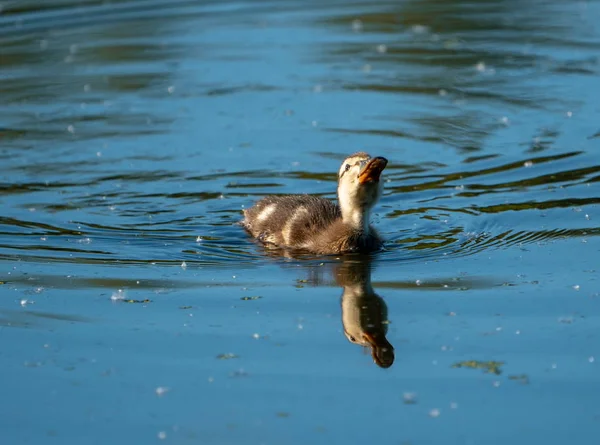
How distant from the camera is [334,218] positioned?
9.29 meters

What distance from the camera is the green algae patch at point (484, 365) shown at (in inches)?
246

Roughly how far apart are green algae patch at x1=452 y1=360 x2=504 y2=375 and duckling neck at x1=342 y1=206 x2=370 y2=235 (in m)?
2.72

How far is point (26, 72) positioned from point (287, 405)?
11223 millimetres

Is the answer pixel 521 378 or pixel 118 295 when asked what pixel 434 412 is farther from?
pixel 118 295

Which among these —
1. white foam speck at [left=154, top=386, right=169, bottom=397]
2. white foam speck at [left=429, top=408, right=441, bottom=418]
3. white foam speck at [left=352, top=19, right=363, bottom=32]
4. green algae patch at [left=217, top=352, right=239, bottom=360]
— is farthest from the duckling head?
white foam speck at [left=352, top=19, right=363, bottom=32]

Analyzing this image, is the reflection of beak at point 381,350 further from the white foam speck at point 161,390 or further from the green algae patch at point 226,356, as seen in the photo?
the white foam speck at point 161,390

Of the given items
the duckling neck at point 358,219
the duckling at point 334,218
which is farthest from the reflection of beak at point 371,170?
the duckling neck at point 358,219

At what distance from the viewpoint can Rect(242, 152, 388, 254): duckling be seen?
8812mm

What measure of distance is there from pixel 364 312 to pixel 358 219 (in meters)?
1.65

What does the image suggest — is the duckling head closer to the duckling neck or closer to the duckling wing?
the duckling neck

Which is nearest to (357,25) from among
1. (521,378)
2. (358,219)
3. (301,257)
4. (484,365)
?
(358,219)

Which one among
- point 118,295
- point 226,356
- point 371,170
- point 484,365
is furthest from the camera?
point 371,170

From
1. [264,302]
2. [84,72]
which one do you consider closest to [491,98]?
[84,72]

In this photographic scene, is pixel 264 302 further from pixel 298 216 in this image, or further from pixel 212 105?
pixel 212 105
